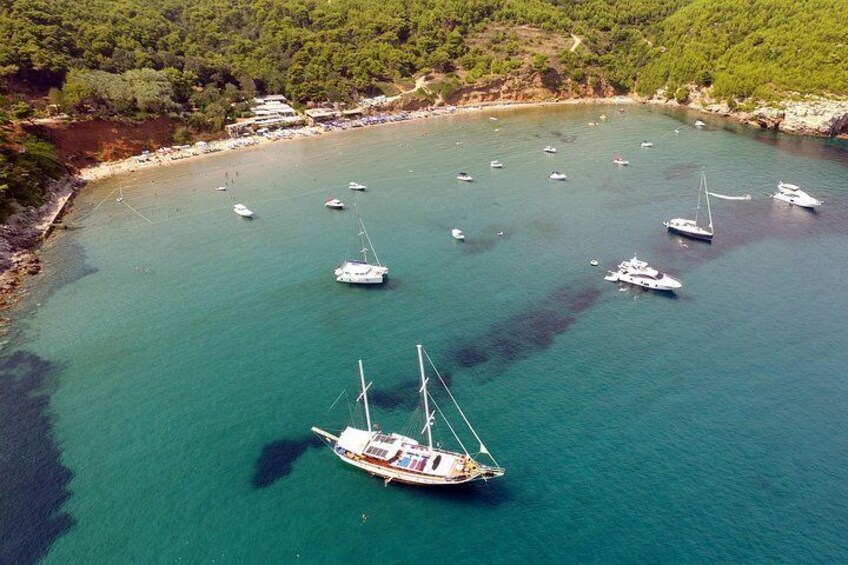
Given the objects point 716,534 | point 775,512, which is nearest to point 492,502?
point 716,534

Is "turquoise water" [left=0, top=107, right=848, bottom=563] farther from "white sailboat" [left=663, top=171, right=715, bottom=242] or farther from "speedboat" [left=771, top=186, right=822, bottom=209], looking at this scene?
"speedboat" [left=771, top=186, right=822, bottom=209]

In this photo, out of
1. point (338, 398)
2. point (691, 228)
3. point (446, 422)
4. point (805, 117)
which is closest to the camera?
point (446, 422)

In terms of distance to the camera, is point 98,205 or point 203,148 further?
point 203,148

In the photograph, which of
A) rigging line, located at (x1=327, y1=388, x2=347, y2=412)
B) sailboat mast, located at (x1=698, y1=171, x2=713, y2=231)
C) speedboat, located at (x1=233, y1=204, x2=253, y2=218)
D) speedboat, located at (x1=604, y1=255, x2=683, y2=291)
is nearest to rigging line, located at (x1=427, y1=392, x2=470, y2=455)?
rigging line, located at (x1=327, y1=388, x2=347, y2=412)

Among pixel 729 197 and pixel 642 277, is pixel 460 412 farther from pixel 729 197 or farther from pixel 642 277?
pixel 729 197

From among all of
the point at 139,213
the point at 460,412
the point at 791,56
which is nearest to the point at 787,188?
the point at 791,56
